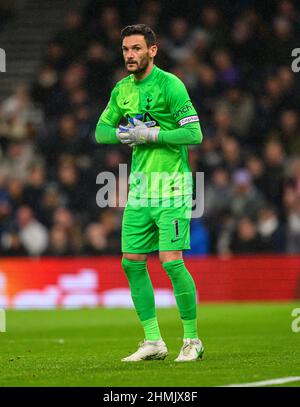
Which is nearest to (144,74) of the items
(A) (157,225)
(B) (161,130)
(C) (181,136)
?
(B) (161,130)

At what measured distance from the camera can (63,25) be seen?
24.6 m

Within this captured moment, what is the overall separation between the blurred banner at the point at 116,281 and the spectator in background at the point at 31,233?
0.39 m

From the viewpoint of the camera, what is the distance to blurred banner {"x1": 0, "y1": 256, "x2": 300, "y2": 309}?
18.6 meters

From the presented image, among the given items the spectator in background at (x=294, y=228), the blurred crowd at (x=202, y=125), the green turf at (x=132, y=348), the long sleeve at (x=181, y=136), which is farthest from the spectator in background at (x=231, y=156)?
the long sleeve at (x=181, y=136)

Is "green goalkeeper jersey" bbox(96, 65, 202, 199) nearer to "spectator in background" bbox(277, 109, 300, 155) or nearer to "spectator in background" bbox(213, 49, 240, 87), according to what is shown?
"spectator in background" bbox(277, 109, 300, 155)

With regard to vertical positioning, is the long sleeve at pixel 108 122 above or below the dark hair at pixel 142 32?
below

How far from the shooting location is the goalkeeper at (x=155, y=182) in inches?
341

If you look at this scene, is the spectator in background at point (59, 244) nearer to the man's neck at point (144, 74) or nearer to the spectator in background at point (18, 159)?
the spectator in background at point (18, 159)

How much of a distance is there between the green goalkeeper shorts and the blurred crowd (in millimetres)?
9724

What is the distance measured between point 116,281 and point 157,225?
10072 mm

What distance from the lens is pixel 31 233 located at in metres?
19.6

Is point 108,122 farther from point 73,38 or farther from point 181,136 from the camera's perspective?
point 73,38

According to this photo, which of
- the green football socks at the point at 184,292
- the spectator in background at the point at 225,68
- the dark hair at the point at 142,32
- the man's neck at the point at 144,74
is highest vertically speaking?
the spectator in background at the point at 225,68
